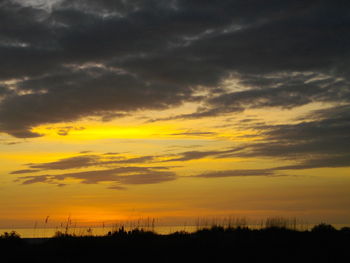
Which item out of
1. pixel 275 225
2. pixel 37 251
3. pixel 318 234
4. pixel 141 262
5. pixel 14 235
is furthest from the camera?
pixel 275 225

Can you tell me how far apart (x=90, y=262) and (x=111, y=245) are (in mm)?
4240

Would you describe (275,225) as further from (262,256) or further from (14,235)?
(14,235)

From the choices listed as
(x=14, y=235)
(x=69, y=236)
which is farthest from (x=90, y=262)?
(x=14, y=235)

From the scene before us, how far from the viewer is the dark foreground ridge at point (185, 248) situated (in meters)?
23.0

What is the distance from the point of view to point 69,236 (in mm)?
28062

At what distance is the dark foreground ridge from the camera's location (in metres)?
23.0

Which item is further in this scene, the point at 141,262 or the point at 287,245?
the point at 287,245

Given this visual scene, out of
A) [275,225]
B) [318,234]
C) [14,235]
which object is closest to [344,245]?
[318,234]

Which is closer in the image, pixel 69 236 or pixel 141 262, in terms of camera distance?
pixel 141 262

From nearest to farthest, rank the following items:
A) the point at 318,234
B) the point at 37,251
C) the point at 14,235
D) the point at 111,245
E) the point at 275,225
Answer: the point at 37,251 → the point at 111,245 → the point at 14,235 → the point at 318,234 → the point at 275,225

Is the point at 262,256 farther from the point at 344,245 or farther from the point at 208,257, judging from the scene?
the point at 344,245

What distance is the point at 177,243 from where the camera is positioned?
2720 centimetres

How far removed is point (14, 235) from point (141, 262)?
35.0 ft

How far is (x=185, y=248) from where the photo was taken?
2561 centimetres
